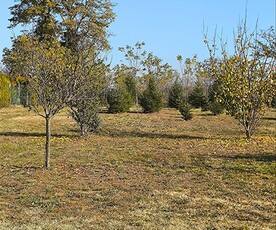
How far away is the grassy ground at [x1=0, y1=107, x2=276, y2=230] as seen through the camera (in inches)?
177

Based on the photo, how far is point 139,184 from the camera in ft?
20.6

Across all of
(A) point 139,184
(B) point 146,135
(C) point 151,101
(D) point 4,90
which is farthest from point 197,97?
(A) point 139,184

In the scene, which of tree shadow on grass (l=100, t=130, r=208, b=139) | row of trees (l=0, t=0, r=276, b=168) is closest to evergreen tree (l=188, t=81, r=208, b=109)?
row of trees (l=0, t=0, r=276, b=168)

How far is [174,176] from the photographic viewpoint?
6859mm

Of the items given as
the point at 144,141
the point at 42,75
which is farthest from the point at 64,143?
the point at 42,75

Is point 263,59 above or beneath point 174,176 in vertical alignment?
above

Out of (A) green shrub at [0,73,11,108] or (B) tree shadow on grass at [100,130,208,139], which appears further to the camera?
(A) green shrub at [0,73,11,108]

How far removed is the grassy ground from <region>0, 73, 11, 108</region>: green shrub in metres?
13.4

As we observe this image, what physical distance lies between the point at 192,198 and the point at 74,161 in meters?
3.60

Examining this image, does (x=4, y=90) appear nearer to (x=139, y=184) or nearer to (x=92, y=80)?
(x=92, y=80)

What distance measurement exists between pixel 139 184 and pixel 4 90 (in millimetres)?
20428

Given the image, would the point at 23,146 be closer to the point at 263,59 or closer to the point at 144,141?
the point at 144,141

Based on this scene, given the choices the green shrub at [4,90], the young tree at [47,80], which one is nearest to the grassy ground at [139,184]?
the young tree at [47,80]

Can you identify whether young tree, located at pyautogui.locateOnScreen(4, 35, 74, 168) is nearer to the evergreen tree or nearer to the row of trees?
the row of trees
